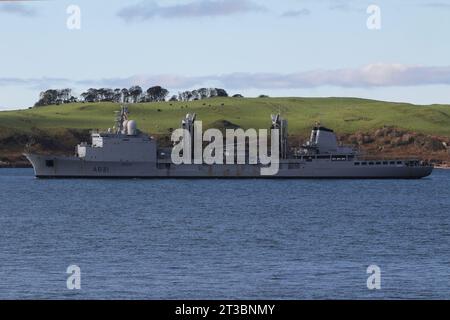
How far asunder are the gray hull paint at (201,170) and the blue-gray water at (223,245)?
25191 mm

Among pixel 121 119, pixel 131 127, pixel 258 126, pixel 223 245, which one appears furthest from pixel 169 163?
pixel 258 126

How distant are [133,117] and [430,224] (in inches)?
5810

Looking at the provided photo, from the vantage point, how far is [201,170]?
110 metres

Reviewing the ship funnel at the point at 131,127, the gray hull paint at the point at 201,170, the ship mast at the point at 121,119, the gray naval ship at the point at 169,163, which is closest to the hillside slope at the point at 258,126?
the ship mast at the point at 121,119

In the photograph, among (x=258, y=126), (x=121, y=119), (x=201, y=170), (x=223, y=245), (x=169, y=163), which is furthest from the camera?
(x=258, y=126)

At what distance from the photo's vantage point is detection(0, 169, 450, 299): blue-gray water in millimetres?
28938

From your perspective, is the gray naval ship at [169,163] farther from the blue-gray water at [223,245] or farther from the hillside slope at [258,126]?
the hillside slope at [258,126]

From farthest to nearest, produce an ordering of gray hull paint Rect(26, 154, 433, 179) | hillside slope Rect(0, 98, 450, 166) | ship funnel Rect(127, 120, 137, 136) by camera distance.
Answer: hillside slope Rect(0, 98, 450, 166)
gray hull paint Rect(26, 154, 433, 179)
ship funnel Rect(127, 120, 137, 136)

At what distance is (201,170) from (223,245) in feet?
227

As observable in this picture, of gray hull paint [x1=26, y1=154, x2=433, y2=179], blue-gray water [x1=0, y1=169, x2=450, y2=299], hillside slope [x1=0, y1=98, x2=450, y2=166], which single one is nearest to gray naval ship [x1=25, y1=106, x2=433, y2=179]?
gray hull paint [x1=26, y1=154, x2=433, y2=179]

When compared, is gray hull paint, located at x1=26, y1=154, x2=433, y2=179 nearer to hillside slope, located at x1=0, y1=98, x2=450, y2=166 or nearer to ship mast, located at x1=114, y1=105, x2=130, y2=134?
ship mast, located at x1=114, y1=105, x2=130, y2=134

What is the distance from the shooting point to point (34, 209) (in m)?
63.8

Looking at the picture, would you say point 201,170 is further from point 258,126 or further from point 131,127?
point 258,126
